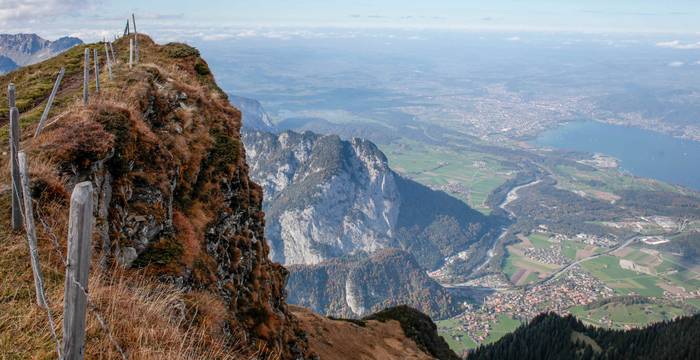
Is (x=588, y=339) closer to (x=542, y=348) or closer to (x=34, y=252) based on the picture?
(x=542, y=348)

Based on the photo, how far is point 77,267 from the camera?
3805 mm

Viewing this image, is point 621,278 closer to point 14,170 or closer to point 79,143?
point 79,143

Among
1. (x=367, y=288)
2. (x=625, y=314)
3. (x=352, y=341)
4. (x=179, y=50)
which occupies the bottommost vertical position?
(x=367, y=288)

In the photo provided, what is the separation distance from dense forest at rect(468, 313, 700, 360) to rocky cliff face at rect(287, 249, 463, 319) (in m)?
66.3

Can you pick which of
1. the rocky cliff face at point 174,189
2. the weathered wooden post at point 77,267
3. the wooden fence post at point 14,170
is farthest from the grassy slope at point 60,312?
the weathered wooden post at point 77,267

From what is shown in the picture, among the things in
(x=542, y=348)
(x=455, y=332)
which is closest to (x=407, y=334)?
(x=542, y=348)

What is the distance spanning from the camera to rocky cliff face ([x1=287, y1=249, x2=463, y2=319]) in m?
166

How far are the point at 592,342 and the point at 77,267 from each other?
4024 inches

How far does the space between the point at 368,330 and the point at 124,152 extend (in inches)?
1293

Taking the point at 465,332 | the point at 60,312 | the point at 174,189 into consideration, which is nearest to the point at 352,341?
the point at 174,189

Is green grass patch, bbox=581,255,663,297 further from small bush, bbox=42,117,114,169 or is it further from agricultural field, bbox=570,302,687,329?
small bush, bbox=42,117,114,169

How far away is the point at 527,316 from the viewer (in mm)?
155625

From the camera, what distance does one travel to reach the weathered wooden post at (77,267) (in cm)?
355

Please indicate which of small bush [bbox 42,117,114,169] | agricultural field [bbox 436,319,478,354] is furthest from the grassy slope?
agricultural field [bbox 436,319,478,354]
